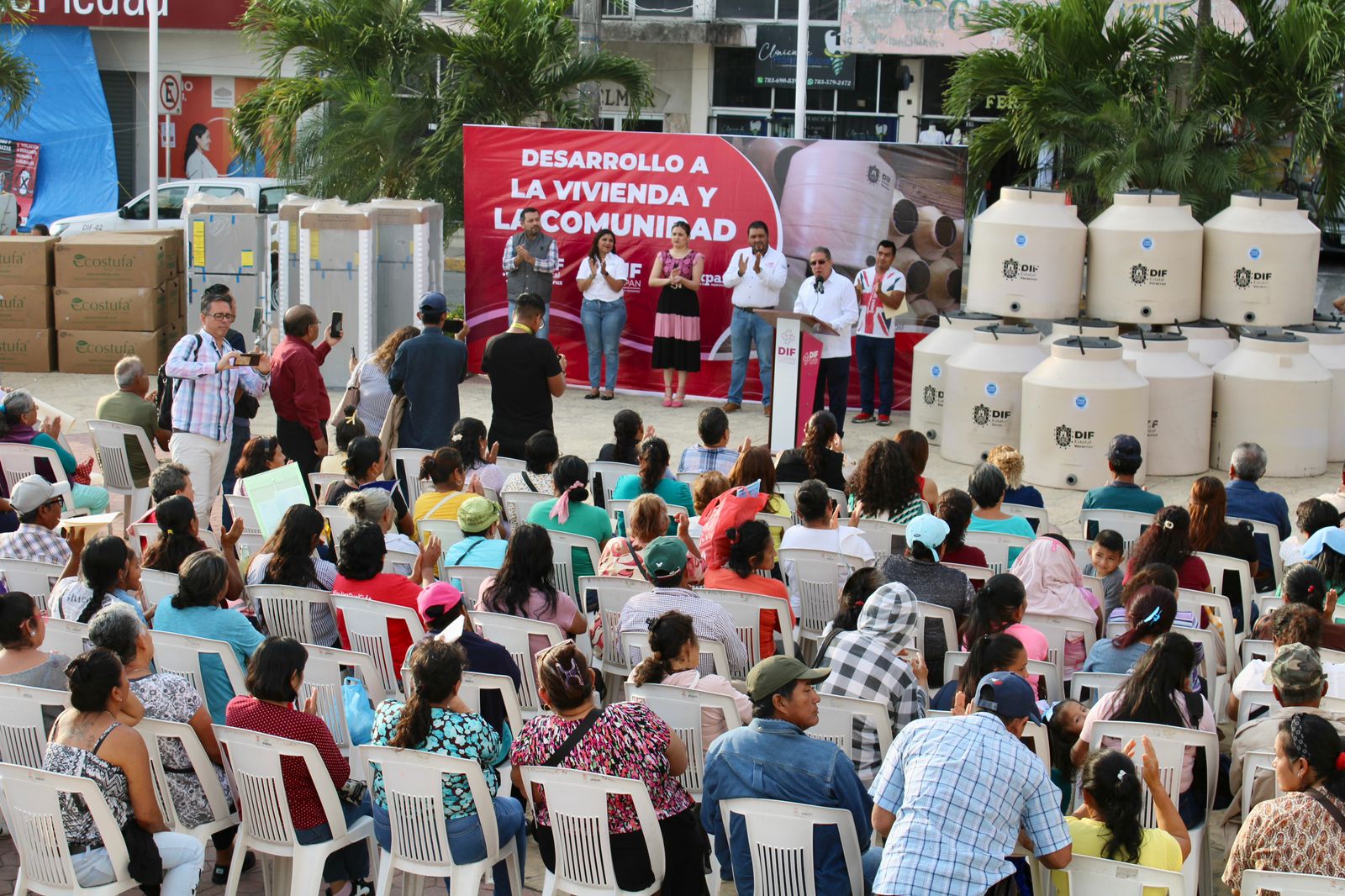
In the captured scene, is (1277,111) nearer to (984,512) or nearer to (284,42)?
(984,512)

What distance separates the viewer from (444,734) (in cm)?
486

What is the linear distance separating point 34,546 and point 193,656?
69.0 inches

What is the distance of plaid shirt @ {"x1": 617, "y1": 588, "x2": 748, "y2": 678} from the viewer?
588 cm

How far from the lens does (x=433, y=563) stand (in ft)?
22.1

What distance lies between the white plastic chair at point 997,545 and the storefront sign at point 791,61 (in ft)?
67.4

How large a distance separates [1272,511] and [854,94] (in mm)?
20253

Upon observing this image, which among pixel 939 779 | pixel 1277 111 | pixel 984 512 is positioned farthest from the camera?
pixel 1277 111

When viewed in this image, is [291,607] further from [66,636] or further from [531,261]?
[531,261]

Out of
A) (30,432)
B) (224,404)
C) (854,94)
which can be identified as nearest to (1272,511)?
(224,404)

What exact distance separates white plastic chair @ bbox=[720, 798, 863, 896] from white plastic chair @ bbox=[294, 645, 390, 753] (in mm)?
1715

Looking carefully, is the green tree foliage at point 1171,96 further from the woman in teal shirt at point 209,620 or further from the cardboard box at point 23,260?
the woman in teal shirt at point 209,620

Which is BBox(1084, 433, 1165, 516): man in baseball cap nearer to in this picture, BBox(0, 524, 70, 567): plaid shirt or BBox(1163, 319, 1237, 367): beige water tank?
BBox(1163, 319, 1237, 367): beige water tank

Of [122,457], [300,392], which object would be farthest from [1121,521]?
[122,457]

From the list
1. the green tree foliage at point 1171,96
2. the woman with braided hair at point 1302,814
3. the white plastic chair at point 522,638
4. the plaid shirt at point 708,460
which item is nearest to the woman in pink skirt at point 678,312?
the green tree foliage at point 1171,96
